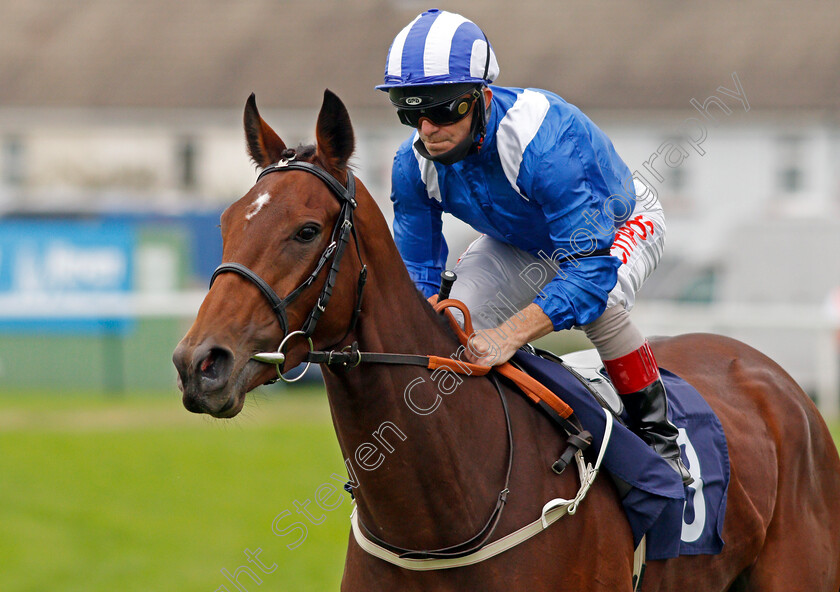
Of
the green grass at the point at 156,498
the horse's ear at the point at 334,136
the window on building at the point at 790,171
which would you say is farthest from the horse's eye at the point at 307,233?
the window on building at the point at 790,171

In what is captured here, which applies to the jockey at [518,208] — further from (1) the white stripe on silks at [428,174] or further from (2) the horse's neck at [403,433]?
(2) the horse's neck at [403,433]

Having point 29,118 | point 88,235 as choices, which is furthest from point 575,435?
point 29,118

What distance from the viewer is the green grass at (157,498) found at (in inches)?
264

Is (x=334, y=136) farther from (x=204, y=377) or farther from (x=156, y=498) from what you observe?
(x=156, y=498)

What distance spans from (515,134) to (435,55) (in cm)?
36

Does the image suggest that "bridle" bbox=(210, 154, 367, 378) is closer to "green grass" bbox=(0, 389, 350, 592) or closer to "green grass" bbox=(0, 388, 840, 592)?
"green grass" bbox=(0, 388, 840, 592)

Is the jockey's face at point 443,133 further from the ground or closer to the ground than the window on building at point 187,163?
closer to the ground

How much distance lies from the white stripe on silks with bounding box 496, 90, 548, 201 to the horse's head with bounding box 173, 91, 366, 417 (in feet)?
1.99

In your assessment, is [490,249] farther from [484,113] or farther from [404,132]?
[404,132]

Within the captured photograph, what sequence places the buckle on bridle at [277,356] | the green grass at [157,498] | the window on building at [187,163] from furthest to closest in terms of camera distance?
the window on building at [187,163], the green grass at [157,498], the buckle on bridle at [277,356]

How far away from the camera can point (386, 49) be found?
29078 mm

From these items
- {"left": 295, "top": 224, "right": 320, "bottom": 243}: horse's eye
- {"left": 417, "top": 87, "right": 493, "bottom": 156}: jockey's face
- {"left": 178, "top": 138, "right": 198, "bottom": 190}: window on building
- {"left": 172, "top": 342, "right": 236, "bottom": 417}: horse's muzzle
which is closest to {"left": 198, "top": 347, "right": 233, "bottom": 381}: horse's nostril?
{"left": 172, "top": 342, "right": 236, "bottom": 417}: horse's muzzle

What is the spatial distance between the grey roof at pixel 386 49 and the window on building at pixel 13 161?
164 cm

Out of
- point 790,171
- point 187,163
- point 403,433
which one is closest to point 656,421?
point 403,433
